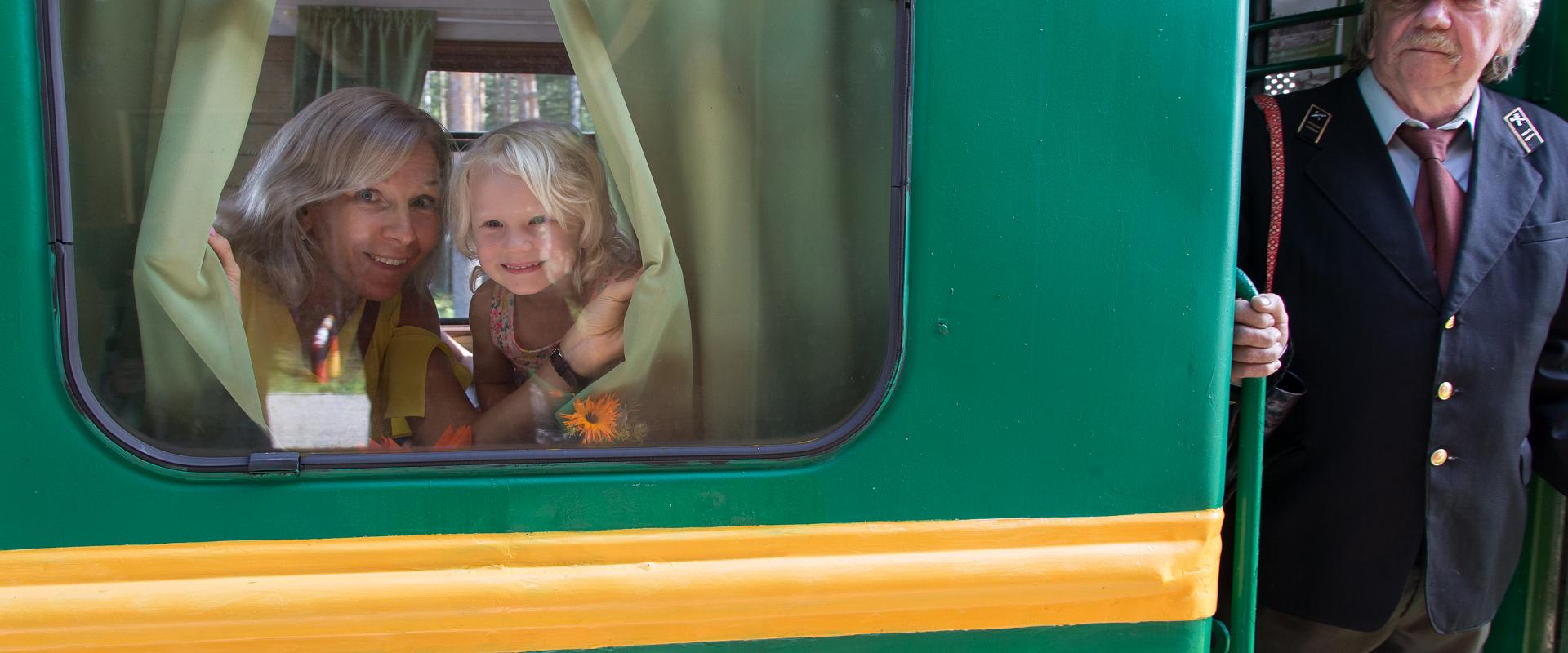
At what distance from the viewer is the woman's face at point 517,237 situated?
1.43 m

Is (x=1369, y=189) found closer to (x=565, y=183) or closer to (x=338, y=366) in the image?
(x=565, y=183)

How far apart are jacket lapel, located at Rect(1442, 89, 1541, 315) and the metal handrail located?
0.53 m

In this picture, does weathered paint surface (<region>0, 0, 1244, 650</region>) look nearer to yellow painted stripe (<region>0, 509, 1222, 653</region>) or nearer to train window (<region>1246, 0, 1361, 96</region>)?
yellow painted stripe (<region>0, 509, 1222, 653</region>)

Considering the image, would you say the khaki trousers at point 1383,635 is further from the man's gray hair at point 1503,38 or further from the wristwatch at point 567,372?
the wristwatch at point 567,372

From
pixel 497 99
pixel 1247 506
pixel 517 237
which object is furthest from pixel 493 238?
pixel 1247 506

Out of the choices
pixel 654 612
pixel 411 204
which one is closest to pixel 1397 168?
pixel 654 612

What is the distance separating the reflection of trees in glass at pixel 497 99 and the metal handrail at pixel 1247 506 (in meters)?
1.00

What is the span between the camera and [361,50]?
1622mm

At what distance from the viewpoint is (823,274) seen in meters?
1.37

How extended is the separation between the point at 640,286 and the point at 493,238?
0.25m

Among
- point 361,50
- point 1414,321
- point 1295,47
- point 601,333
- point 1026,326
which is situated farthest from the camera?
point 1295,47

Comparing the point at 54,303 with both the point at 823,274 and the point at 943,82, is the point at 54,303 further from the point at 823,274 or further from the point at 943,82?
the point at 943,82

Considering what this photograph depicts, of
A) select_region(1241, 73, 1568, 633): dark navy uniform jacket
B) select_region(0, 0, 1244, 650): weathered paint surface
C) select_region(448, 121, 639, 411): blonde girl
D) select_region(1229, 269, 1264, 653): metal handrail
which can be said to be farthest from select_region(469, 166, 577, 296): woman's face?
select_region(1241, 73, 1568, 633): dark navy uniform jacket

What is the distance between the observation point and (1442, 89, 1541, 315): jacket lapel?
5.82 feet
